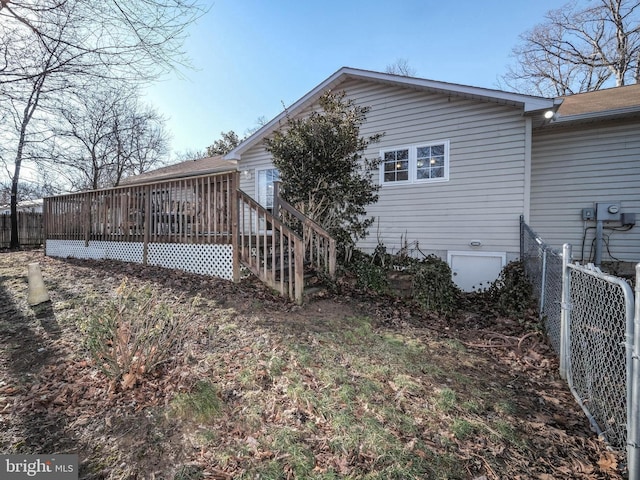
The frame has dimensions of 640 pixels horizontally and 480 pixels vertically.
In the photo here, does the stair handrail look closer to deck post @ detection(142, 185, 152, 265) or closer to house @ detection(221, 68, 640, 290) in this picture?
house @ detection(221, 68, 640, 290)

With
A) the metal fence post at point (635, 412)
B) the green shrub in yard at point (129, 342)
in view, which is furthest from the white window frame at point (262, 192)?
the metal fence post at point (635, 412)

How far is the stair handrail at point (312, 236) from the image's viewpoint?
19.8 ft

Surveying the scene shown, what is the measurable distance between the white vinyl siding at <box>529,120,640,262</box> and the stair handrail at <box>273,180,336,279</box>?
17.6 feet

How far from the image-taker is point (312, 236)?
6.41 metres

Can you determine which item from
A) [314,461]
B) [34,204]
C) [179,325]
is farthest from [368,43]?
[34,204]

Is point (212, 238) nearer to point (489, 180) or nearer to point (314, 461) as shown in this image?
point (314, 461)

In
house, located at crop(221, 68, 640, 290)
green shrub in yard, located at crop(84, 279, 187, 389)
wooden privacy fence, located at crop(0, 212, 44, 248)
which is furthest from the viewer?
wooden privacy fence, located at crop(0, 212, 44, 248)

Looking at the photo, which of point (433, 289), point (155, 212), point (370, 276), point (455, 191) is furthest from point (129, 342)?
point (455, 191)

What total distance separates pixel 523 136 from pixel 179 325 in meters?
7.21

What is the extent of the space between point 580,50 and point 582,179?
13697 mm

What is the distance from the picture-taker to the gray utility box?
659 centimetres

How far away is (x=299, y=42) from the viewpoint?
1043 centimetres

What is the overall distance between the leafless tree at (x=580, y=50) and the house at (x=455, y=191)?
894 centimetres

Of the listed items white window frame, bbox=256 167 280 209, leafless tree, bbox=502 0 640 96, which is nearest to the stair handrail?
white window frame, bbox=256 167 280 209
